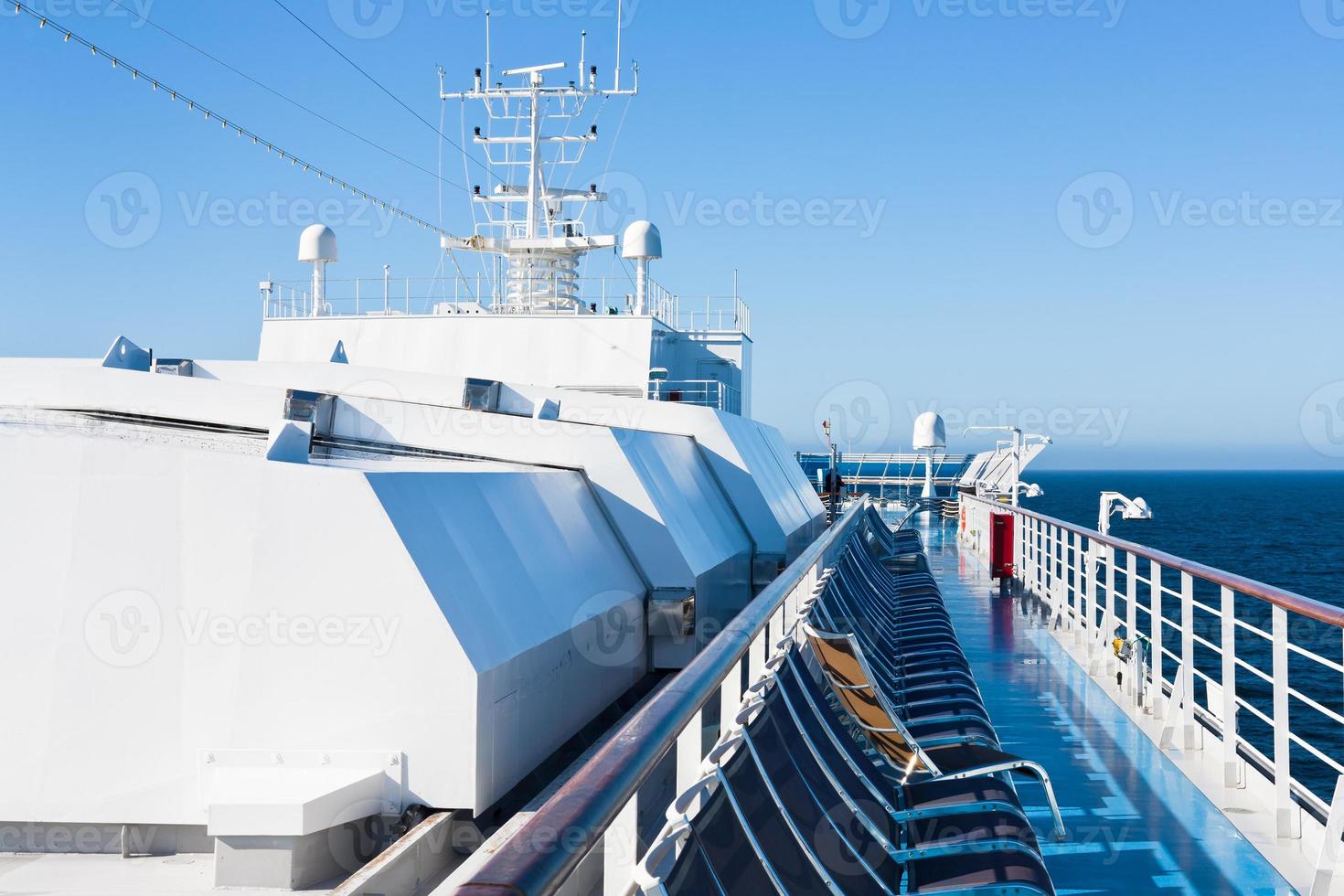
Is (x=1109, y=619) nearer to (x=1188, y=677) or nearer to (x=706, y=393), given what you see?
(x=1188, y=677)

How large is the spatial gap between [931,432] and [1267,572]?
19.6 meters

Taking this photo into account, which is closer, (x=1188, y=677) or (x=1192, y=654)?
(x=1188, y=677)

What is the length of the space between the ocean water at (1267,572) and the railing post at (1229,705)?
0.83 meters

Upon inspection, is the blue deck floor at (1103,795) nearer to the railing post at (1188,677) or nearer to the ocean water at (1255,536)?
the railing post at (1188,677)

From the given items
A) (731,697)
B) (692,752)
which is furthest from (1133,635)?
(692,752)

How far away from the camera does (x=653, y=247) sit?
63.9 feet

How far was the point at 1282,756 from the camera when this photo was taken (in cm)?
395

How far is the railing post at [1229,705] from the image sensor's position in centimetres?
457

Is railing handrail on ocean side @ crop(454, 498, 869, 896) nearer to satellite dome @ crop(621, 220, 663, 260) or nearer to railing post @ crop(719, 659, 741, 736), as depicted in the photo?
railing post @ crop(719, 659, 741, 736)

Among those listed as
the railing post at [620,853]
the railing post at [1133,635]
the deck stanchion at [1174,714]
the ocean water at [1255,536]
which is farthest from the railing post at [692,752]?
the ocean water at [1255,536]

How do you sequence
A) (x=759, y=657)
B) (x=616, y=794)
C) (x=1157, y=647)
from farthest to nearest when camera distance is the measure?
1. (x=1157, y=647)
2. (x=759, y=657)
3. (x=616, y=794)

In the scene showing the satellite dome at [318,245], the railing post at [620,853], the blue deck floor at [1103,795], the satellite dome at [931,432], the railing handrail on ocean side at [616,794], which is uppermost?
the satellite dome at [318,245]

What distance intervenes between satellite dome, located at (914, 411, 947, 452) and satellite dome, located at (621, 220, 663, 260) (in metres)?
11.6

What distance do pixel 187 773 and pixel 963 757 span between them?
3474 mm
